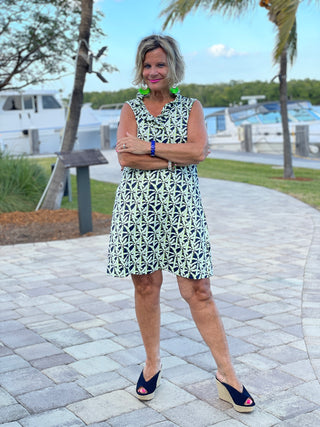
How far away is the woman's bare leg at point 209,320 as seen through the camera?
10.3 ft

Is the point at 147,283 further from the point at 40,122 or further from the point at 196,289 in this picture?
the point at 40,122

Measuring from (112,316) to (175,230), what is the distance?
1883 mm

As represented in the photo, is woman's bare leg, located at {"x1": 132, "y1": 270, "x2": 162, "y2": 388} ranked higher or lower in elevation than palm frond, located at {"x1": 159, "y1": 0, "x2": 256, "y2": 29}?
lower

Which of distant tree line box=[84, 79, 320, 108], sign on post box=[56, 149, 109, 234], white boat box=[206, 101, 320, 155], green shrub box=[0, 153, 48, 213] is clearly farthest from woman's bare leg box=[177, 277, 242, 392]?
distant tree line box=[84, 79, 320, 108]

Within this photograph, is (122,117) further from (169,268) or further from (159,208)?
(169,268)

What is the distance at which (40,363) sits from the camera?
388 cm

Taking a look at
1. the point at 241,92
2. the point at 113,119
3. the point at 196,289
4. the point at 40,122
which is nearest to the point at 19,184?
the point at 196,289

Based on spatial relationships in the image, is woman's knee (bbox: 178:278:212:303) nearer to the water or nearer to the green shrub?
the green shrub

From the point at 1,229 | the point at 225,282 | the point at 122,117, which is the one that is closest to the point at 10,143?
the point at 1,229

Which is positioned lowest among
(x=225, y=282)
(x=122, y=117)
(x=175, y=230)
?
(x=225, y=282)

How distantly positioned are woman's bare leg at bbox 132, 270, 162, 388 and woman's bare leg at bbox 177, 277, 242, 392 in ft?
0.55

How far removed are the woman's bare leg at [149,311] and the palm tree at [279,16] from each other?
9425 millimetres

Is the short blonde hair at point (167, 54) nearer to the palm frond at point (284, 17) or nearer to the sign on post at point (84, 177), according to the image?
the sign on post at point (84, 177)

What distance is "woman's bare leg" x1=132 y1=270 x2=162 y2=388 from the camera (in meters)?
3.26
